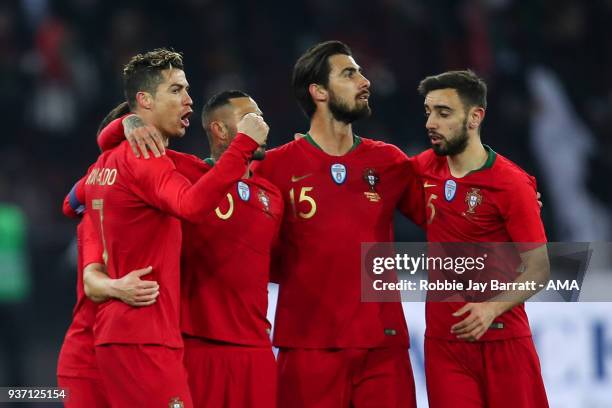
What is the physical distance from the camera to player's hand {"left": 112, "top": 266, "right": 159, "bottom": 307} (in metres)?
5.21

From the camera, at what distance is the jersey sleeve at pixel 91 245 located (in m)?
5.50

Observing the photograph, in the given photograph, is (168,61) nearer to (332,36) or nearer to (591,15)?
(332,36)

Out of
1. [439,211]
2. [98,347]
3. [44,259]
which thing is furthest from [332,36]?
[98,347]

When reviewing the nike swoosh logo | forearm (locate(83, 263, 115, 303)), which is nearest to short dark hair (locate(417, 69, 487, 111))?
the nike swoosh logo

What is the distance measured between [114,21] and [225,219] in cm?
726

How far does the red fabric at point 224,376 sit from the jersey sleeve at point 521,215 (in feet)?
4.96

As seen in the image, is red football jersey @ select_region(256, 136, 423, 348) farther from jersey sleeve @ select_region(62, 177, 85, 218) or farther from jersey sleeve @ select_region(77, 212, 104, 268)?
jersey sleeve @ select_region(77, 212, 104, 268)

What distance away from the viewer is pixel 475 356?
6008 mm

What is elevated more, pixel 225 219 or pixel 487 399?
pixel 225 219

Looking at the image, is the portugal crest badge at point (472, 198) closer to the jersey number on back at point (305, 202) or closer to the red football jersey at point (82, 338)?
the jersey number on back at point (305, 202)

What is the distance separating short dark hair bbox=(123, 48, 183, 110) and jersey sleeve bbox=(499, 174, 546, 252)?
1890 millimetres

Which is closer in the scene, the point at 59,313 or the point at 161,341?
the point at 161,341

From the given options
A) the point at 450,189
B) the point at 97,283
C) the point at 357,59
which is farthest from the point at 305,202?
the point at 357,59

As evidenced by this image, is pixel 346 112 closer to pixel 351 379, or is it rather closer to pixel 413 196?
pixel 413 196
